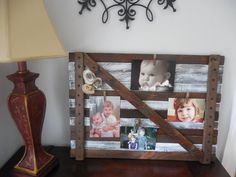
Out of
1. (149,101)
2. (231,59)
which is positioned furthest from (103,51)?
(231,59)

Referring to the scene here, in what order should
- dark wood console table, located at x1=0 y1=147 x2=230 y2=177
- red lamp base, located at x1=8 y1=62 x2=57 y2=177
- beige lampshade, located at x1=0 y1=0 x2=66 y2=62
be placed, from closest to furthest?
1. beige lampshade, located at x1=0 y1=0 x2=66 y2=62
2. red lamp base, located at x1=8 y1=62 x2=57 y2=177
3. dark wood console table, located at x1=0 y1=147 x2=230 y2=177

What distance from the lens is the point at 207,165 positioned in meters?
1.01

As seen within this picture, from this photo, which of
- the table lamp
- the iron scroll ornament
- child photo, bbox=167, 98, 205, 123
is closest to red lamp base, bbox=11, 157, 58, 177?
the table lamp

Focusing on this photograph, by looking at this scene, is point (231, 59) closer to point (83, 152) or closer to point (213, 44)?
point (213, 44)

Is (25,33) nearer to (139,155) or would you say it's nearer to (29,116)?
(29,116)

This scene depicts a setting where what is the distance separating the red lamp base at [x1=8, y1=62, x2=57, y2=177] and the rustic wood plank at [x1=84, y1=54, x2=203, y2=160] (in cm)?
23

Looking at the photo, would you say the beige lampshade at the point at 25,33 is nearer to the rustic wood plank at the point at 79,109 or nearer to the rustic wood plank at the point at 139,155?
the rustic wood plank at the point at 79,109

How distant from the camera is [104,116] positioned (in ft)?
3.35

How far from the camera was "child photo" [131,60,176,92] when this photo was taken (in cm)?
99

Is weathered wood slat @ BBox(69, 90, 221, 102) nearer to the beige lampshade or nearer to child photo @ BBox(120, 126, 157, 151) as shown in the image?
child photo @ BBox(120, 126, 157, 151)

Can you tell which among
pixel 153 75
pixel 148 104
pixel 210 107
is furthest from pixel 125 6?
pixel 210 107

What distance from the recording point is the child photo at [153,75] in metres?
0.99

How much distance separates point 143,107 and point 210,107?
272 mm

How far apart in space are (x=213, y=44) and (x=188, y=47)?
0.10 meters
